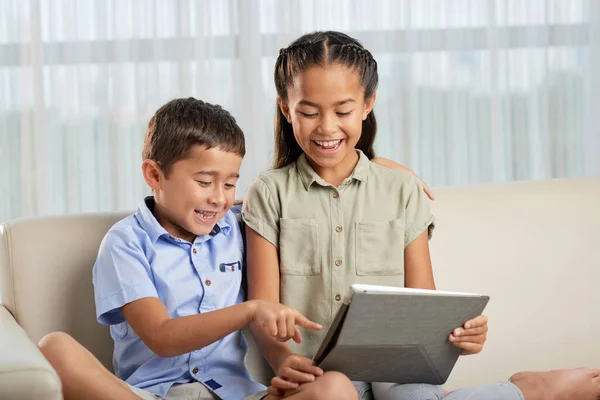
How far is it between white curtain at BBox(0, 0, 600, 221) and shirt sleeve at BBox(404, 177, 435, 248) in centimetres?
172

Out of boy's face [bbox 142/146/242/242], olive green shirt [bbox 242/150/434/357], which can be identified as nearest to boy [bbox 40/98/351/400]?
boy's face [bbox 142/146/242/242]

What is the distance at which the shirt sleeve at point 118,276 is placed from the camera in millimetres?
1682

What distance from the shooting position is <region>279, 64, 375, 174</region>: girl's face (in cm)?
181

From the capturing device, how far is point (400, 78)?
374cm

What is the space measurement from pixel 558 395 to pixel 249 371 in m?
0.62

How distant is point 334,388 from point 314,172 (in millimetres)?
540

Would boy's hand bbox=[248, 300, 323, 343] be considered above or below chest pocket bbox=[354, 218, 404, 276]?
below

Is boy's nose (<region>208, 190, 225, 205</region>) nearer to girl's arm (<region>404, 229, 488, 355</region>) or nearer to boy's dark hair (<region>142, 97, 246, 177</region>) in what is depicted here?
boy's dark hair (<region>142, 97, 246, 177</region>)

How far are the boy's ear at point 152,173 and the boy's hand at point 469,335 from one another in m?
0.64

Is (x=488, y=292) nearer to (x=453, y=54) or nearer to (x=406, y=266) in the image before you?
(x=406, y=266)

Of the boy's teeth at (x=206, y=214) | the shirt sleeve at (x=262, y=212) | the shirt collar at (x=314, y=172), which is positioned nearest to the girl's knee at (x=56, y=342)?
the boy's teeth at (x=206, y=214)

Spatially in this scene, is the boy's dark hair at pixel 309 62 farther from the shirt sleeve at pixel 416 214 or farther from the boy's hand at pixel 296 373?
the boy's hand at pixel 296 373

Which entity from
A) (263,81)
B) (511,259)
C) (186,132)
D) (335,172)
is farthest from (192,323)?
(263,81)

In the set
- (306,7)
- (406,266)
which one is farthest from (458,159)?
(406,266)
